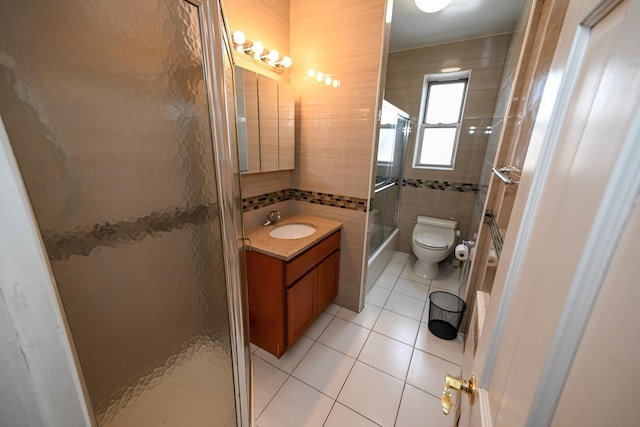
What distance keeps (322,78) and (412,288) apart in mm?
2222

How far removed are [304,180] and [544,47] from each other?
1.64m

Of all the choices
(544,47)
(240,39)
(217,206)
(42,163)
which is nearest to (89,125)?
(42,163)

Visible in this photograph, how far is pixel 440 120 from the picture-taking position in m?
2.87

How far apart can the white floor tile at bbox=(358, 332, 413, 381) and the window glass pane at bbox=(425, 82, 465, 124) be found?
2527mm

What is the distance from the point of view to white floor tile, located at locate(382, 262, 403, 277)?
2822 mm

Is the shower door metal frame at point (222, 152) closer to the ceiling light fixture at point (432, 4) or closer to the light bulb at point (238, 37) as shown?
the light bulb at point (238, 37)

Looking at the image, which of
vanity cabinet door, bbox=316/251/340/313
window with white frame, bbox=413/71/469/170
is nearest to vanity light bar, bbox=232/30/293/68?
vanity cabinet door, bbox=316/251/340/313

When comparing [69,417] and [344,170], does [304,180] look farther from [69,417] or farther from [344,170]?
[69,417]

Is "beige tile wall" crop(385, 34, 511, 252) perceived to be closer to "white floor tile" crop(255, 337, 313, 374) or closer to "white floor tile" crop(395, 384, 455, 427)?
"white floor tile" crop(395, 384, 455, 427)

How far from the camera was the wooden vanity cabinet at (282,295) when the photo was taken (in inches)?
60.0

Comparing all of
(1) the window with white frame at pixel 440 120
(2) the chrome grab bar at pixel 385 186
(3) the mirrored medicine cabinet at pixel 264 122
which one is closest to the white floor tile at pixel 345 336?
(2) the chrome grab bar at pixel 385 186

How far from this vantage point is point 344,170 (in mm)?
1936

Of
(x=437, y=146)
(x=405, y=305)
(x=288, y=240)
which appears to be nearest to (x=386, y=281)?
(x=405, y=305)

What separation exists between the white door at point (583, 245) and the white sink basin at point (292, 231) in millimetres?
1545
